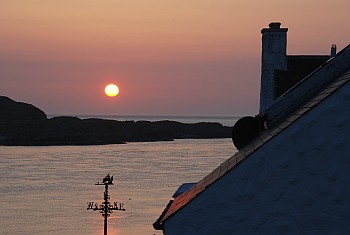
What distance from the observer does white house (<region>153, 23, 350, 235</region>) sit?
25.0 feet

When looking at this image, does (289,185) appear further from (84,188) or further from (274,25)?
(84,188)

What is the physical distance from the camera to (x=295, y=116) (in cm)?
898

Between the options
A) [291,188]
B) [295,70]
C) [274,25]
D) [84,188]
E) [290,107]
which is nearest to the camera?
[291,188]

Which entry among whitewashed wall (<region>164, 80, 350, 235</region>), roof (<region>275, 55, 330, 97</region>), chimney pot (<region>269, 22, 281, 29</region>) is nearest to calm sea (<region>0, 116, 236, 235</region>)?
roof (<region>275, 55, 330, 97</region>)

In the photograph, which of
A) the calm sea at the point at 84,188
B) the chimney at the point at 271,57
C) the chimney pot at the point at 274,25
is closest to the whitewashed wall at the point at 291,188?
the chimney at the point at 271,57

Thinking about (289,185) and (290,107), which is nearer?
(289,185)

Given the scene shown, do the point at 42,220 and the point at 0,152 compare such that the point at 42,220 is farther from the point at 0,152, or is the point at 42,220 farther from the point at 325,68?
the point at 0,152

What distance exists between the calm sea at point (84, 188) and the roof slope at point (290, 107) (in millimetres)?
64703

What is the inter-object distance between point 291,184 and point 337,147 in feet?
2.17

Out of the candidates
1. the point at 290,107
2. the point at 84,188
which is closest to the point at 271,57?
the point at 290,107

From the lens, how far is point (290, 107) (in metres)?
10.2

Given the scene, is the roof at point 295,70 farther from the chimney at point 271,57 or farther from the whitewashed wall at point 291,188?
the whitewashed wall at point 291,188

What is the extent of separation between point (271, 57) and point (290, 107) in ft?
17.6

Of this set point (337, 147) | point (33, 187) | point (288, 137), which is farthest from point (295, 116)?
point (33, 187)
